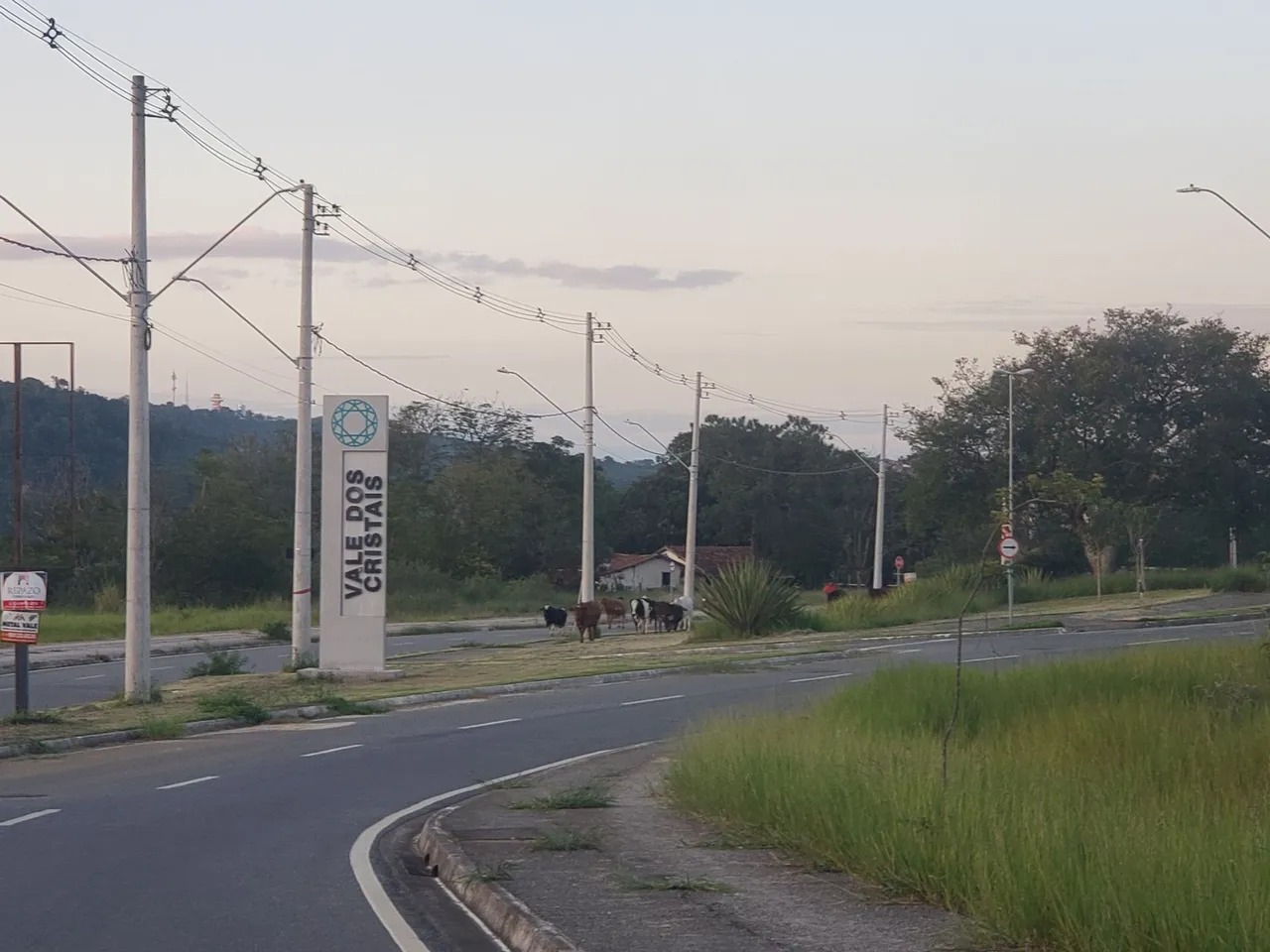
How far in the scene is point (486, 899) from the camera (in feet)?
30.6

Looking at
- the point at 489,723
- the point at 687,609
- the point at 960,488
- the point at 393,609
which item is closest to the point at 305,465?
the point at 489,723

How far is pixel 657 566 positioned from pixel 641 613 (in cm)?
5846

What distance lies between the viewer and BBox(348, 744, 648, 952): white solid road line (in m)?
8.62

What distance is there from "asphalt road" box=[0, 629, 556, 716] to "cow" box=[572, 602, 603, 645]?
102 inches

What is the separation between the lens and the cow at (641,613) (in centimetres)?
4469

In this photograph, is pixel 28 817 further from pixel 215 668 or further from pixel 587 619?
pixel 587 619

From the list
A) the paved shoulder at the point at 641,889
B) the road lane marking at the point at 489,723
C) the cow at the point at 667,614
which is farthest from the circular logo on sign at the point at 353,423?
the cow at the point at 667,614

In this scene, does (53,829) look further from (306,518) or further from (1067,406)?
(1067,406)

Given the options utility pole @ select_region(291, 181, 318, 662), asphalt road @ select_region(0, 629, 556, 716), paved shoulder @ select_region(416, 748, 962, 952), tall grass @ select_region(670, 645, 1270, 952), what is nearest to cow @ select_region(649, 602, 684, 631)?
asphalt road @ select_region(0, 629, 556, 716)

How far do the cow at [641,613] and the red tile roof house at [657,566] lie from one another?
42.6 m

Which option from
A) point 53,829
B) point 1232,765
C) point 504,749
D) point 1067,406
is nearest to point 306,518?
point 504,749

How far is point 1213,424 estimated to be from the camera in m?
67.8

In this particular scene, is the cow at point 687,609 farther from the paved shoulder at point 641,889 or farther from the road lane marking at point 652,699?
the paved shoulder at point 641,889

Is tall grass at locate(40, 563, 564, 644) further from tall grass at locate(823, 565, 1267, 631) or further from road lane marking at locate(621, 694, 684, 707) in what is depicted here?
road lane marking at locate(621, 694, 684, 707)
